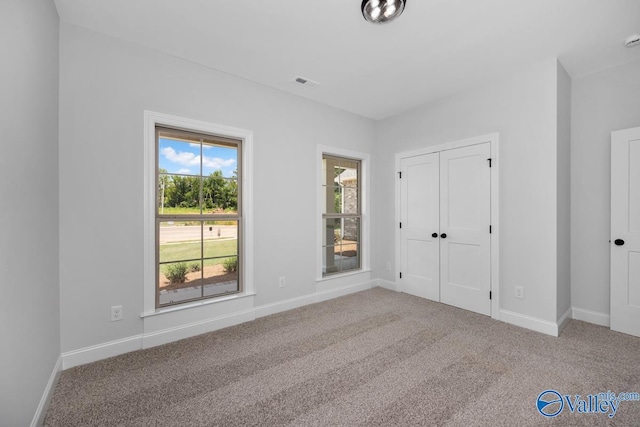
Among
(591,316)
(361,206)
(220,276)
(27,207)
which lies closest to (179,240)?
(220,276)

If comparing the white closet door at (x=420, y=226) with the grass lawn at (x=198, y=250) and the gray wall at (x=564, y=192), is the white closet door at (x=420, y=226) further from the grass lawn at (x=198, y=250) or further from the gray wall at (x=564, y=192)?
the grass lawn at (x=198, y=250)

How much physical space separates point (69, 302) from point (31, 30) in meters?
1.92

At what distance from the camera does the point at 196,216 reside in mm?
3008

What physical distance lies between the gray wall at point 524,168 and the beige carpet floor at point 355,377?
1.55ft

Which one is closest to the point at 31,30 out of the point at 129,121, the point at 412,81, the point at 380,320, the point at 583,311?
the point at 129,121

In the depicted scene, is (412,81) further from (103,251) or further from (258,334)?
(103,251)

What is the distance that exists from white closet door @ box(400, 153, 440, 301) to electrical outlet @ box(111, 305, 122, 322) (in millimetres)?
3541

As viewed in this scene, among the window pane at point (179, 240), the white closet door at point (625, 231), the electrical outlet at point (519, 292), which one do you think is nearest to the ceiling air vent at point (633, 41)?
the white closet door at point (625, 231)

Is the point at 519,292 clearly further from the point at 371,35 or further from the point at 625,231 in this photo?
the point at 371,35

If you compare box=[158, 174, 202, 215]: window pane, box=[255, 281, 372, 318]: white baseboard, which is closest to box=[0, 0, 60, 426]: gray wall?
box=[158, 174, 202, 215]: window pane

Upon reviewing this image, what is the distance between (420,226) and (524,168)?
4.72ft

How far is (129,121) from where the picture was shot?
2553mm

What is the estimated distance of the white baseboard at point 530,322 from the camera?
2.86m

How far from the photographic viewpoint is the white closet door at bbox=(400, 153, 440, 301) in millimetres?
3924
